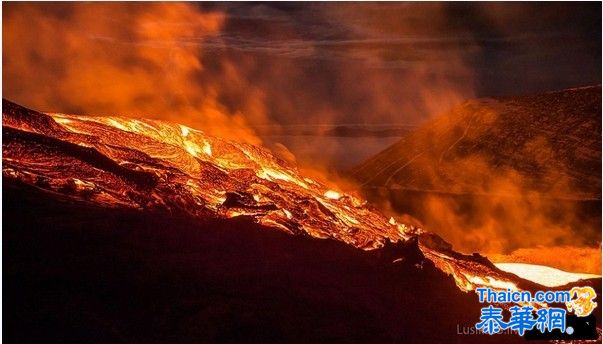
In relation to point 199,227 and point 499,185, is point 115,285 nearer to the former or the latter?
point 199,227

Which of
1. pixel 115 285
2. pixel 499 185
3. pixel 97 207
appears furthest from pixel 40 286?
pixel 499 185

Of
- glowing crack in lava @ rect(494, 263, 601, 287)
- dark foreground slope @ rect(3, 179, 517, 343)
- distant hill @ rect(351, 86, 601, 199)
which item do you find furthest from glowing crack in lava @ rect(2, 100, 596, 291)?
distant hill @ rect(351, 86, 601, 199)

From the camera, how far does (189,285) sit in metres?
5.34

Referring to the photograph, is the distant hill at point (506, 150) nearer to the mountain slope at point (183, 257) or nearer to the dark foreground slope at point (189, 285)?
the mountain slope at point (183, 257)

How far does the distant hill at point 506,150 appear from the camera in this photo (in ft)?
46.8

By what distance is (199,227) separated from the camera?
19.8ft

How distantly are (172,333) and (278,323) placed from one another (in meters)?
0.89

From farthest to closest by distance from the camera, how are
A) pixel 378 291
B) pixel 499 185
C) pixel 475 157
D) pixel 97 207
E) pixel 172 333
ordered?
pixel 475 157, pixel 499 185, pixel 378 291, pixel 97 207, pixel 172 333

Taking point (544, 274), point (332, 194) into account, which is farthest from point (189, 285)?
point (544, 274)

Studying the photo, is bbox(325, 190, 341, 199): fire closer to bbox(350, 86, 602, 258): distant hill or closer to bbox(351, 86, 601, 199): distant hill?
bbox(350, 86, 602, 258): distant hill

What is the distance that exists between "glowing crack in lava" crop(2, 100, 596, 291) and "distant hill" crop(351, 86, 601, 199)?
21.1 ft

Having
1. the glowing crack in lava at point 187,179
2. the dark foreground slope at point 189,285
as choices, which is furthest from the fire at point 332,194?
the dark foreground slope at point 189,285

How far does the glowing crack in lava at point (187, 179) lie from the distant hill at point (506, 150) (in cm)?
643

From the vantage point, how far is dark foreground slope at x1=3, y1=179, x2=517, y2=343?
4914mm
